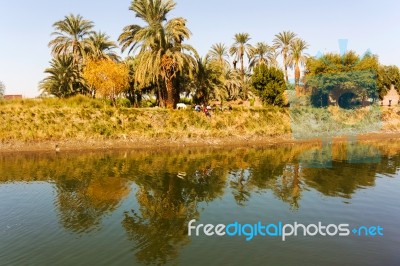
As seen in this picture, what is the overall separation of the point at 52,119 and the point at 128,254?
99.8 ft

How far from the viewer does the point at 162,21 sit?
4303 cm

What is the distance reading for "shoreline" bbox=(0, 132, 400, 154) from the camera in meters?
34.6

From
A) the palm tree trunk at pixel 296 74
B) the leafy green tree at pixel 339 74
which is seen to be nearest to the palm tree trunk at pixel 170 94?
the leafy green tree at pixel 339 74

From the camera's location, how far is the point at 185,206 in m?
16.6

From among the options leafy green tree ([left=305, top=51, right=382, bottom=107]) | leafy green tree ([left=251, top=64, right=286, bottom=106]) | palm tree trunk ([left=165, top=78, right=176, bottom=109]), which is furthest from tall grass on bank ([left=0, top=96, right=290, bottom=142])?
leafy green tree ([left=305, top=51, right=382, bottom=107])

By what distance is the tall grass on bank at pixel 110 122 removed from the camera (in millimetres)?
36156

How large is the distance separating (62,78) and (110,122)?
54.0ft

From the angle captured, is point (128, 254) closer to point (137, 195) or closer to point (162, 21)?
point (137, 195)

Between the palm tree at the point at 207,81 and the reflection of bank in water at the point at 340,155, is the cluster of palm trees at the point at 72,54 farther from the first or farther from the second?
the reflection of bank in water at the point at 340,155

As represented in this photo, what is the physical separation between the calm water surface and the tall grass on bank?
242 inches

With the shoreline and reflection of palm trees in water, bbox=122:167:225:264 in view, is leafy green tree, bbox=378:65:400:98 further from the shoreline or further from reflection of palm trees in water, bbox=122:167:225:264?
reflection of palm trees in water, bbox=122:167:225:264

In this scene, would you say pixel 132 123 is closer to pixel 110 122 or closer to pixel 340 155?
pixel 110 122

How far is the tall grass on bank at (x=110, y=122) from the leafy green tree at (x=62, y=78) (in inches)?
395

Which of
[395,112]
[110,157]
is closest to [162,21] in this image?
[110,157]
